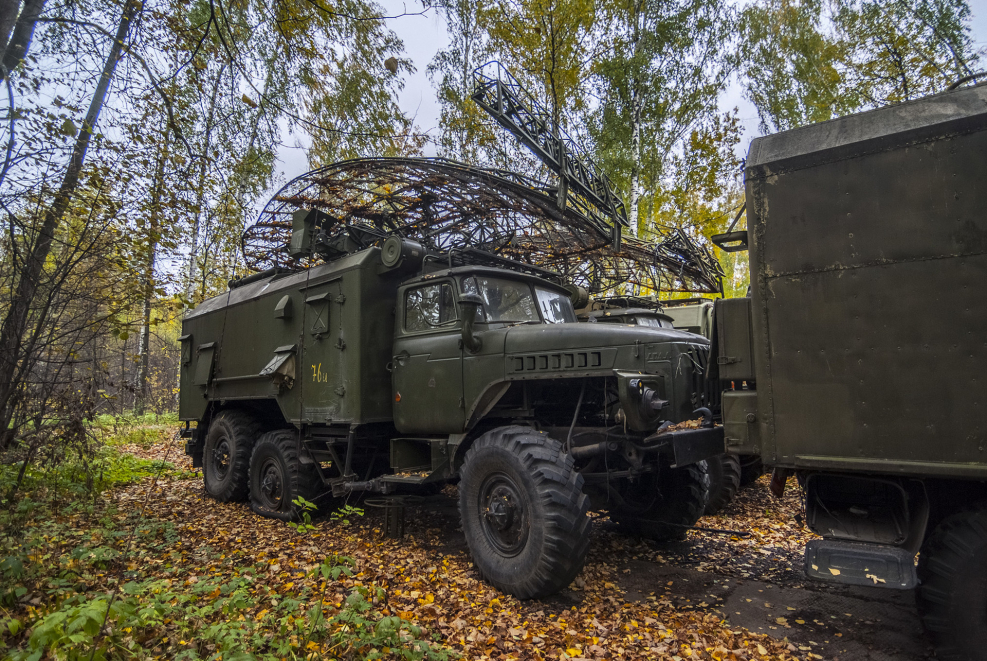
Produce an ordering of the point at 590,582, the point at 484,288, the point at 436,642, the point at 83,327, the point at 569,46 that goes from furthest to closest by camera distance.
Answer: the point at 569,46 < the point at 83,327 < the point at 484,288 < the point at 590,582 < the point at 436,642

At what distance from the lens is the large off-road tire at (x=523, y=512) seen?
416 cm

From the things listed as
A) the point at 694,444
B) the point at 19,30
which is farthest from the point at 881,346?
the point at 19,30

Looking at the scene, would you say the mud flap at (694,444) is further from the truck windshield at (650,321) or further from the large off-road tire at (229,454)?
the large off-road tire at (229,454)

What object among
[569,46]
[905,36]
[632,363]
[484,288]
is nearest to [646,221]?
[569,46]

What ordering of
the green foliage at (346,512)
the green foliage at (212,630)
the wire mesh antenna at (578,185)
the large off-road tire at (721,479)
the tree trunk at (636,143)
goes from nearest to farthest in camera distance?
the green foliage at (212,630) < the green foliage at (346,512) < the large off-road tire at (721,479) < the wire mesh antenna at (578,185) < the tree trunk at (636,143)

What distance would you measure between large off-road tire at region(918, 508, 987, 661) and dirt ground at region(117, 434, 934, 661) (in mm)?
532

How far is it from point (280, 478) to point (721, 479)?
213 inches

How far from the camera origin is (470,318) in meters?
5.18

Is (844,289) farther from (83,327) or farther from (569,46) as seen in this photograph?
(569,46)

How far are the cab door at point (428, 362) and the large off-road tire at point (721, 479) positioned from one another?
3.25m

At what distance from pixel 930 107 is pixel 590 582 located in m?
4.12

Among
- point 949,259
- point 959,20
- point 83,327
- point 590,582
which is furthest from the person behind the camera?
point 959,20

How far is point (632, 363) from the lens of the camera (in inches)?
176

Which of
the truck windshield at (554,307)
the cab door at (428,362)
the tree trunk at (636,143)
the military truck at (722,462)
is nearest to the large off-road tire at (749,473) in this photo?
the military truck at (722,462)
